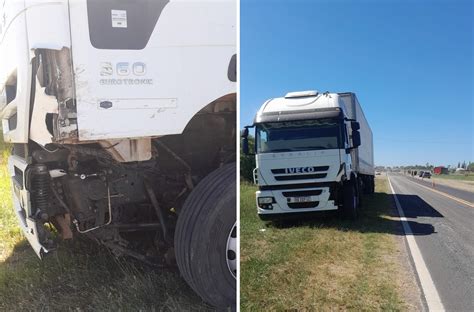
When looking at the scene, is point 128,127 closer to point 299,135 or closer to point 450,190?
point 299,135

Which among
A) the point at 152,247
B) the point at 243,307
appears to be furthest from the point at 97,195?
the point at 243,307

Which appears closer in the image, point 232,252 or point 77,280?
point 232,252

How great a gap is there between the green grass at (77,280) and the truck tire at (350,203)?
0.75 m

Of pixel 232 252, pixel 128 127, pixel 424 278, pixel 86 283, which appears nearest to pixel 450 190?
pixel 424 278

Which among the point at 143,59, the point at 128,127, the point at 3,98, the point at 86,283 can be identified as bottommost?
the point at 86,283

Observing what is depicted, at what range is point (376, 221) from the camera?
1.68 m

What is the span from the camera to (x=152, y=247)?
7.08ft

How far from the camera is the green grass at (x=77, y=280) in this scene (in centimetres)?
198

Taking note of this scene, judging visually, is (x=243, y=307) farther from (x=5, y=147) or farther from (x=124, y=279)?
(x=5, y=147)

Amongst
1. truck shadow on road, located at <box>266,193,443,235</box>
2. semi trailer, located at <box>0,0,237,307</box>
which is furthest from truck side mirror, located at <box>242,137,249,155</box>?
Result: truck shadow on road, located at <box>266,193,443,235</box>

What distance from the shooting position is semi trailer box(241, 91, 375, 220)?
5.20 feet

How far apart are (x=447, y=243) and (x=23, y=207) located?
1652 millimetres

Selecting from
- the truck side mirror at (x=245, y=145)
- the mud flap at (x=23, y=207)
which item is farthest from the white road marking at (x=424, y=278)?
the mud flap at (x=23, y=207)

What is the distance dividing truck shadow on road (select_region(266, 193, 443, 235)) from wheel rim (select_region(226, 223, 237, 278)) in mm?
251
